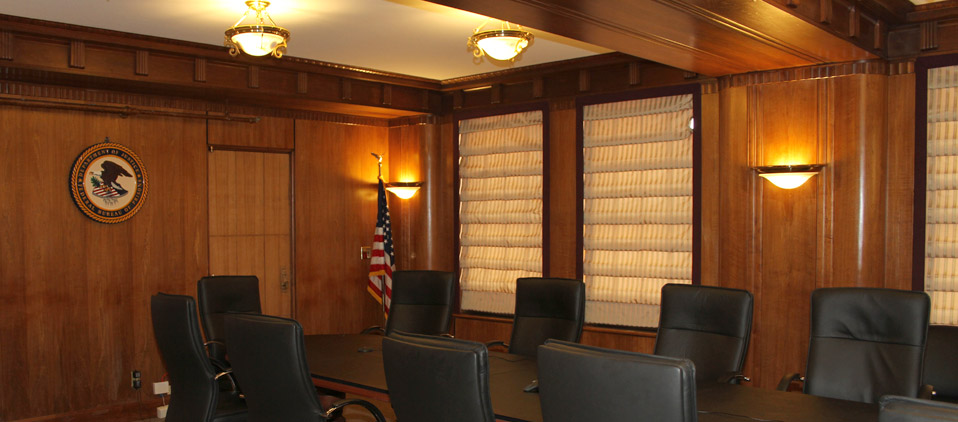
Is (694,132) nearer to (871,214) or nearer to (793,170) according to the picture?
(793,170)

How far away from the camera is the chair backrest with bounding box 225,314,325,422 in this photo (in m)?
3.10

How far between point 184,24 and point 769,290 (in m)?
4.39

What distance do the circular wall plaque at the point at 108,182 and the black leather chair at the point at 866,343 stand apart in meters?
4.98

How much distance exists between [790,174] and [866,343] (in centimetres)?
181

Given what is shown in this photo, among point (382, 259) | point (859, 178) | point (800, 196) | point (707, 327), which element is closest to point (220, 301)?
point (382, 259)

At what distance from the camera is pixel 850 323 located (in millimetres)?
3719

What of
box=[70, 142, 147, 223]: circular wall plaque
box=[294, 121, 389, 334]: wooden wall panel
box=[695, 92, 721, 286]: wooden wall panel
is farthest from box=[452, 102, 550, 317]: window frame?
box=[70, 142, 147, 223]: circular wall plaque

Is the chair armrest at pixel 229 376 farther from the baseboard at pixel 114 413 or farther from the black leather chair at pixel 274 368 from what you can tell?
the baseboard at pixel 114 413

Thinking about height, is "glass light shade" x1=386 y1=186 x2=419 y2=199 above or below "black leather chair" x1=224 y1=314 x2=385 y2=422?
above

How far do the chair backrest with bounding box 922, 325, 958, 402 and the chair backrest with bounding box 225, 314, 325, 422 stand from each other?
3.26 m

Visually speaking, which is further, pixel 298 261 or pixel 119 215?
pixel 298 261

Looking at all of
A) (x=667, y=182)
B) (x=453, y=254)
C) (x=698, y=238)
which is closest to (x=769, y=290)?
(x=698, y=238)

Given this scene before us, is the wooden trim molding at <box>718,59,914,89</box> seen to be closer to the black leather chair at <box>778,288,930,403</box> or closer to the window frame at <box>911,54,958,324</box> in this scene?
the window frame at <box>911,54,958,324</box>

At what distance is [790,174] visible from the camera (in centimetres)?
524
